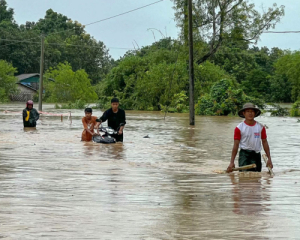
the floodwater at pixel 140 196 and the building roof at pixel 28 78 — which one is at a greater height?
the building roof at pixel 28 78

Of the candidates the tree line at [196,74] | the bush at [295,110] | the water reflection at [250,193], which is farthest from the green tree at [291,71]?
the water reflection at [250,193]

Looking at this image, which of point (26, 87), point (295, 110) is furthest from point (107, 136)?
point (26, 87)

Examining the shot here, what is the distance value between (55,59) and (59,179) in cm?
9271

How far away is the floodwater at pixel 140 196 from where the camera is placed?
5.62m

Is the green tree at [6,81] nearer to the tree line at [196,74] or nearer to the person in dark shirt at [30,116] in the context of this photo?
the tree line at [196,74]

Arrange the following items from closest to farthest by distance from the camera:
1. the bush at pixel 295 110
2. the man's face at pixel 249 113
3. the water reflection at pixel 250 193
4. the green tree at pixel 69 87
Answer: the water reflection at pixel 250 193 → the man's face at pixel 249 113 → the bush at pixel 295 110 → the green tree at pixel 69 87

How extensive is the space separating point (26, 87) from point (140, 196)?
87567mm

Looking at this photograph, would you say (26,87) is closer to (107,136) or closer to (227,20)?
(227,20)

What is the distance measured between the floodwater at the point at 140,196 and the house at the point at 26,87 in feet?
245

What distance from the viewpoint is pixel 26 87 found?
305 feet

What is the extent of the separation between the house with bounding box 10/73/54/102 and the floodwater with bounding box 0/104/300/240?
74662mm

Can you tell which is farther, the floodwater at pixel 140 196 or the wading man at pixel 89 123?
the wading man at pixel 89 123

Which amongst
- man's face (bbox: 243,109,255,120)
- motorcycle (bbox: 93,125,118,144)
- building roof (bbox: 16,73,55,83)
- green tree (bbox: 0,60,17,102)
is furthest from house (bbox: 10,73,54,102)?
man's face (bbox: 243,109,255,120)

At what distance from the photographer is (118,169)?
36.5ft
